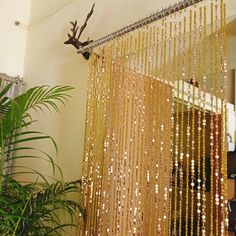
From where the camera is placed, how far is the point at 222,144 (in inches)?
50.7

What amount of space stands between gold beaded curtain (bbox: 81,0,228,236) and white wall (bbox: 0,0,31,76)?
1.13 meters

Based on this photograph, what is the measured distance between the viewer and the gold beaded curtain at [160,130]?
4.43 ft

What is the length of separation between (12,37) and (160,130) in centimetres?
186

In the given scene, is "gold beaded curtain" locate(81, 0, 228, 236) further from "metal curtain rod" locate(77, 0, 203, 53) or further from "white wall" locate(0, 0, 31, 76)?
"white wall" locate(0, 0, 31, 76)

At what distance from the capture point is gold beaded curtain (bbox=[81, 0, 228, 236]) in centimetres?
135

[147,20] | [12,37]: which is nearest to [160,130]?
[147,20]

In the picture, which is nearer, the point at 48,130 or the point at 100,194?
the point at 100,194

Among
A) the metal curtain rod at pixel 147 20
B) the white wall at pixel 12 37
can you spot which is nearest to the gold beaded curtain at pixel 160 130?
the metal curtain rod at pixel 147 20

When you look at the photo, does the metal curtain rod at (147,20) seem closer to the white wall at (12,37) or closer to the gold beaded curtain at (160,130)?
the gold beaded curtain at (160,130)

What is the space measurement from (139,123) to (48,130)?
928 mm

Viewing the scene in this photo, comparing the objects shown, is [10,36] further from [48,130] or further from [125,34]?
[125,34]

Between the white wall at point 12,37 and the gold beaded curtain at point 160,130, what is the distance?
113cm

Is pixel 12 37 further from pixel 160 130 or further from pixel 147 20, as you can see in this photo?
pixel 160 130

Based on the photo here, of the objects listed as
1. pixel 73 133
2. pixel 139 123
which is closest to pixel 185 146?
pixel 139 123
